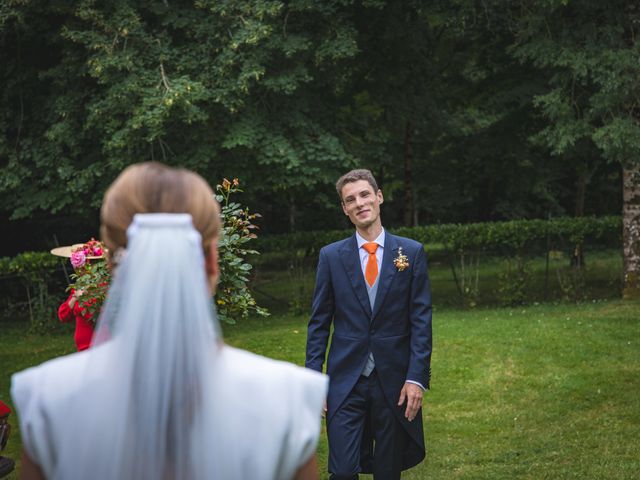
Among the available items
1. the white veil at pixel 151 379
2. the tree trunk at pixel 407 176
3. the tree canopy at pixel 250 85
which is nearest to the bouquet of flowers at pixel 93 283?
the white veil at pixel 151 379

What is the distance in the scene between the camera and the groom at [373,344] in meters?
5.16

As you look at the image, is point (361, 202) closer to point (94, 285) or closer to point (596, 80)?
point (94, 285)

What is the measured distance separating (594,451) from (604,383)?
8.42ft

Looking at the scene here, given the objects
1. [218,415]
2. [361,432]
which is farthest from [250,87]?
[218,415]

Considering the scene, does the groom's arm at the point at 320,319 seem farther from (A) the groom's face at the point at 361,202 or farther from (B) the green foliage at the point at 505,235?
(B) the green foliage at the point at 505,235

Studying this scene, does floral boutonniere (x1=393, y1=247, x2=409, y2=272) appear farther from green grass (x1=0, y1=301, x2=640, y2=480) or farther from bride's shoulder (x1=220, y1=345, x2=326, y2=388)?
bride's shoulder (x1=220, y1=345, x2=326, y2=388)

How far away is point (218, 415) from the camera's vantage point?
6.06 ft

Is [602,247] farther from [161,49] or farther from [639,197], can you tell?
[161,49]

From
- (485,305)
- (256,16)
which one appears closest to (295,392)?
(256,16)

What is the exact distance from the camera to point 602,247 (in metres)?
17.3

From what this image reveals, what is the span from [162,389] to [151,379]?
0.10 feet

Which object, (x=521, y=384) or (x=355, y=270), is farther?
(x=521, y=384)

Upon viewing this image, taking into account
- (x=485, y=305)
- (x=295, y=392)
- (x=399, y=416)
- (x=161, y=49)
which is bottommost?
(x=485, y=305)

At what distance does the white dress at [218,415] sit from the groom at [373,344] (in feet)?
10.8
